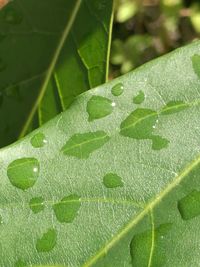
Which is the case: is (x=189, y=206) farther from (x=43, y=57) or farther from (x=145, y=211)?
(x=43, y=57)

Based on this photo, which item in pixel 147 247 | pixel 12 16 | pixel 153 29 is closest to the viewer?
pixel 147 247

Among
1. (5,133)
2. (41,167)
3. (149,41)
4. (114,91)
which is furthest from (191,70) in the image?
(149,41)

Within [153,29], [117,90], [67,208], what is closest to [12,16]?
[117,90]

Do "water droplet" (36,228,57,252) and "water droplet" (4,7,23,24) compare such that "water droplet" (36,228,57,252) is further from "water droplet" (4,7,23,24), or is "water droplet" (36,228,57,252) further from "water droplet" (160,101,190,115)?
"water droplet" (4,7,23,24)

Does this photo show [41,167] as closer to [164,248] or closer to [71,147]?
[71,147]

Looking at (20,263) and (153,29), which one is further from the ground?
(20,263)

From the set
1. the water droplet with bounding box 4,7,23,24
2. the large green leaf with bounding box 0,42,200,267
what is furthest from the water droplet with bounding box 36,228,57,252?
the water droplet with bounding box 4,7,23,24
